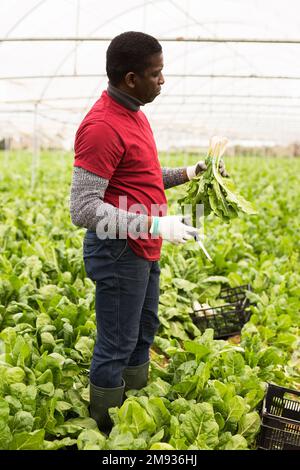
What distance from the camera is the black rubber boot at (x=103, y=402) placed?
9.32ft

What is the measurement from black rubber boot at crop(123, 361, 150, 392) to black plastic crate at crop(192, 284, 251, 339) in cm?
115

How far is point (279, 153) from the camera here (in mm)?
40438

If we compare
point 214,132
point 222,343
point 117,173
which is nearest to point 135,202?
point 117,173

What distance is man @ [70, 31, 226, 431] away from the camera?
2430 millimetres

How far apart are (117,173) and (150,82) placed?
432 mm

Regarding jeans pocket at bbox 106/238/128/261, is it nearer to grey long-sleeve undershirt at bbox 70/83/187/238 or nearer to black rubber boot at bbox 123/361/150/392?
grey long-sleeve undershirt at bbox 70/83/187/238

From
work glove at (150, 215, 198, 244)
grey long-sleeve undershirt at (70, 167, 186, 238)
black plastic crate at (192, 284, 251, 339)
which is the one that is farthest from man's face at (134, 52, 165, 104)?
black plastic crate at (192, 284, 251, 339)

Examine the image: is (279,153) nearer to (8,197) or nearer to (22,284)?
(8,197)

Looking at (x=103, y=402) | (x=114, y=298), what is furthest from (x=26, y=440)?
(x=114, y=298)

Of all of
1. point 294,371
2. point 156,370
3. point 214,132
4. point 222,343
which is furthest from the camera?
point 214,132

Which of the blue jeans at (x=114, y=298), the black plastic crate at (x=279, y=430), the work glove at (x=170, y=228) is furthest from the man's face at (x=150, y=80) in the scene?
the black plastic crate at (x=279, y=430)

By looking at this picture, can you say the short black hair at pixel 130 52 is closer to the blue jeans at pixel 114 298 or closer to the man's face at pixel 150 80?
the man's face at pixel 150 80

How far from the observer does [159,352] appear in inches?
165
